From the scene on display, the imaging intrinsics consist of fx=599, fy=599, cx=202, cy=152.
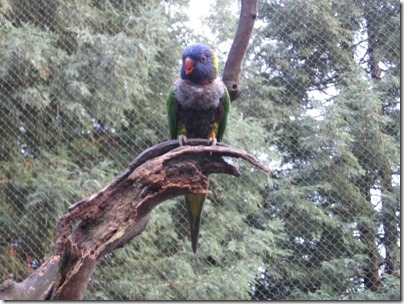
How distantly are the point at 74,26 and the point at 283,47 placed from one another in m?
0.88

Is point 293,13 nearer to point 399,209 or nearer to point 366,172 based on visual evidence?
point 366,172

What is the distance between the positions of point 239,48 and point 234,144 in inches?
43.2

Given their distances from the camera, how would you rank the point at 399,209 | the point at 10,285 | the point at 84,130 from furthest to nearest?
the point at 84,130 → the point at 399,209 → the point at 10,285

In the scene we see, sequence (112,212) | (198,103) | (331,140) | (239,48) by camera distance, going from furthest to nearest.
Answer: (331,140) < (198,103) < (239,48) < (112,212)

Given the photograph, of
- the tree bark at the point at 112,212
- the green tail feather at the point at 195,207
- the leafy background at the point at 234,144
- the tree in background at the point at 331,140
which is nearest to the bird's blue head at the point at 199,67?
the green tail feather at the point at 195,207

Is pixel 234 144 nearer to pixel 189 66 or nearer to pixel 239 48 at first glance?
pixel 189 66

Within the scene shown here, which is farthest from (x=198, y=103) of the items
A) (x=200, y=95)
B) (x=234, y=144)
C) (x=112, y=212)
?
(x=234, y=144)

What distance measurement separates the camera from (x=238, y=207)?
245cm

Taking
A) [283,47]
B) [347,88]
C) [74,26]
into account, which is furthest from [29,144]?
[347,88]

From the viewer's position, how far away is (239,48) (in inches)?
52.1

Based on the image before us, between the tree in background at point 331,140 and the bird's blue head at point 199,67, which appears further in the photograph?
the tree in background at point 331,140

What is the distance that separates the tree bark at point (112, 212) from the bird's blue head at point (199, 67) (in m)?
0.42

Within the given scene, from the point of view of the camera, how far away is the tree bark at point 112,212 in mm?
990

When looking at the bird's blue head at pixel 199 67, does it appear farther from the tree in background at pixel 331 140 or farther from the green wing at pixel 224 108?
the tree in background at pixel 331 140
